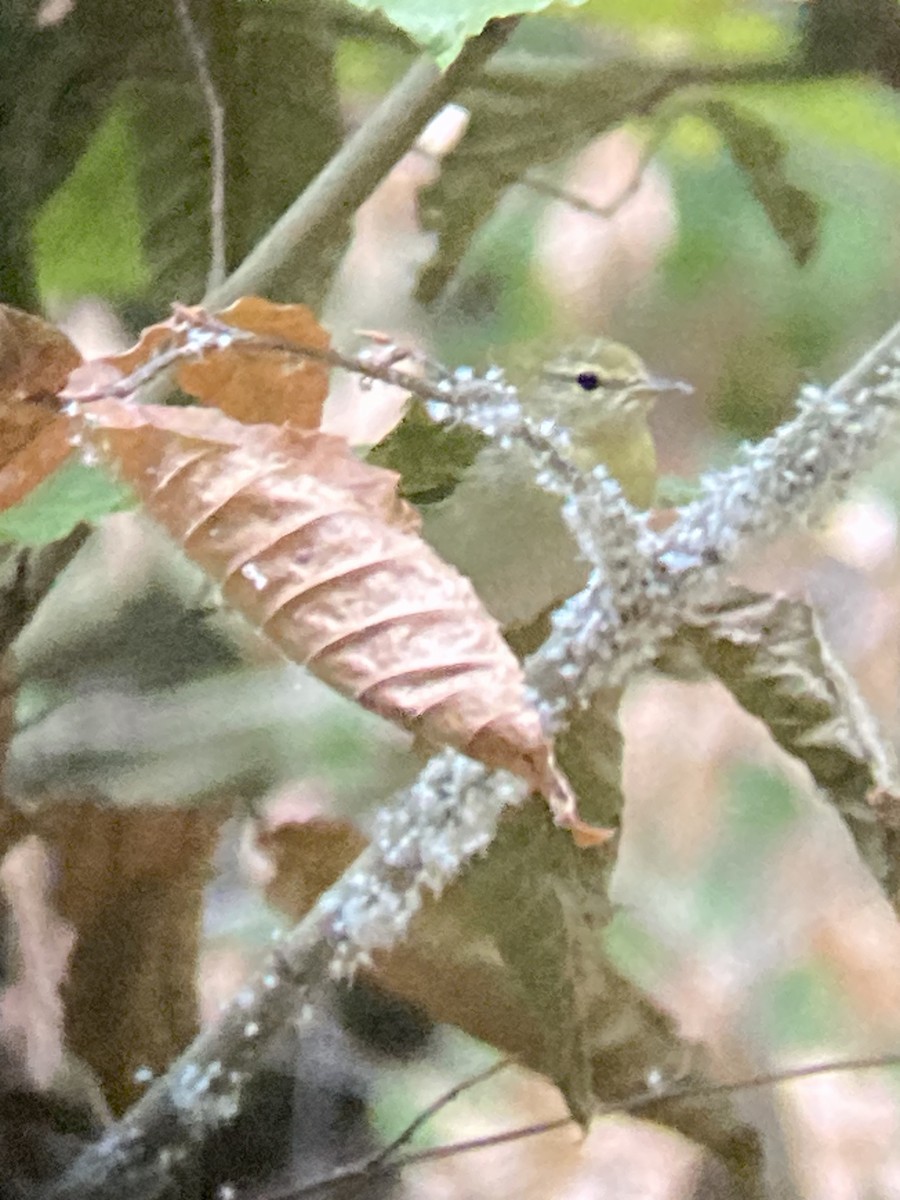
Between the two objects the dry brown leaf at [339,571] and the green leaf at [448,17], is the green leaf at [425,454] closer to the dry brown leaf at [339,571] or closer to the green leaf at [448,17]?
the dry brown leaf at [339,571]

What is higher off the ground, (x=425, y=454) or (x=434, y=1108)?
(x=425, y=454)

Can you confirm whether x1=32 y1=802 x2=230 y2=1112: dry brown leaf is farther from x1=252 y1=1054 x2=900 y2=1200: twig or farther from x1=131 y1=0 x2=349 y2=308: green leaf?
x1=131 y1=0 x2=349 y2=308: green leaf

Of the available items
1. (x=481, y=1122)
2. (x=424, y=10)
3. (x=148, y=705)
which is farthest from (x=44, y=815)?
(x=424, y=10)

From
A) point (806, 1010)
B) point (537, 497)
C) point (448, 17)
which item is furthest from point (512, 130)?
point (806, 1010)

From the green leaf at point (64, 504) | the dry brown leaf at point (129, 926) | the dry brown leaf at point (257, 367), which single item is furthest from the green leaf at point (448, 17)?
the dry brown leaf at point (129, 926)

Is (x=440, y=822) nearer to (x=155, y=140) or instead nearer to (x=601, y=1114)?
(x=601, y=1114)

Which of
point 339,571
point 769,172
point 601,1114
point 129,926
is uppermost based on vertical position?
point 769,172
